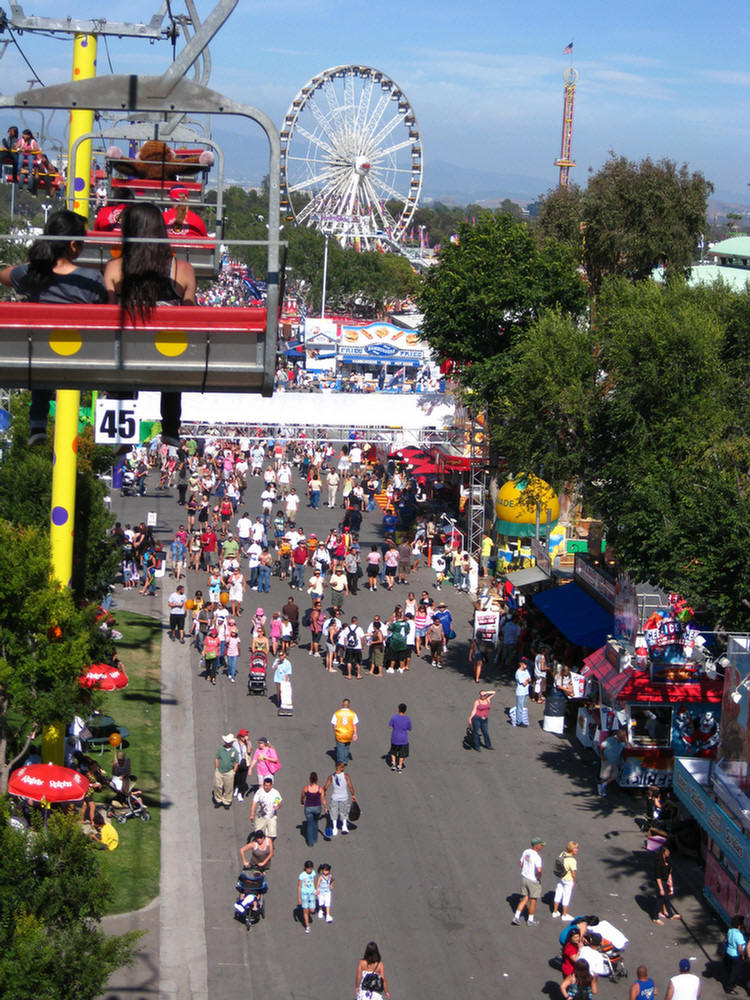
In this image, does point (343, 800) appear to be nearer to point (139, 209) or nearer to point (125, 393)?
point (125, 393)

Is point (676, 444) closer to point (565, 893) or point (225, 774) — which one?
point (565, 893)

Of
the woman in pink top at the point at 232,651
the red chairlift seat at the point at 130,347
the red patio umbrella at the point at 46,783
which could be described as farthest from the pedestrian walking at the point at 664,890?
the red chairlift seat at the point at 130,347

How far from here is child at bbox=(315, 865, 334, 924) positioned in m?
13.7

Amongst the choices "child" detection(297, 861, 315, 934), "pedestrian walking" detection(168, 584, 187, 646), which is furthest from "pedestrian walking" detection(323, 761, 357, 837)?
"pedestrian walking" detection(168, 584, 187, 646)

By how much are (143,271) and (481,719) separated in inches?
529

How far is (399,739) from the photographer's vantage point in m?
18.2

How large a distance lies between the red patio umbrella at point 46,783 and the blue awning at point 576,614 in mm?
11277

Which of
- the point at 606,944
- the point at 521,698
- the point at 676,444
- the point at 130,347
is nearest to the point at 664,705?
the point at 521,698

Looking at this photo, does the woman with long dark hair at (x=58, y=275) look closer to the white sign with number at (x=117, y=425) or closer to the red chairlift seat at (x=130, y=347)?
the red chairlift seat at (x=130, y=347)

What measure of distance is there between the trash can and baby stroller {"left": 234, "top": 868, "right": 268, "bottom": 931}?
777 centimetres

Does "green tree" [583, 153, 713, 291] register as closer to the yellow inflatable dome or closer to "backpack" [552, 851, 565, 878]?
the yellow inflatable dome

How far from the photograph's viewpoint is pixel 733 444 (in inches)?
759

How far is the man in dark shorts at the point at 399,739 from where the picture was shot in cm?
1814

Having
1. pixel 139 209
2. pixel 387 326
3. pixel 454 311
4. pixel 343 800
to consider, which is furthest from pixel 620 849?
pixel 387 326
